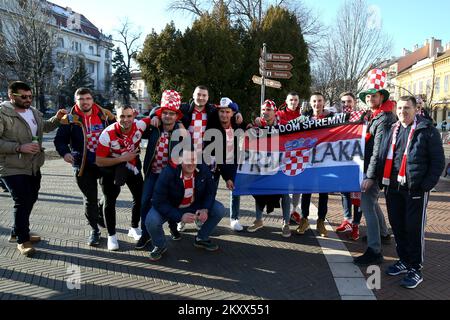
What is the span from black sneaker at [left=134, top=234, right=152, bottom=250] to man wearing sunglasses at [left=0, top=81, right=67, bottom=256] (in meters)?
1.28

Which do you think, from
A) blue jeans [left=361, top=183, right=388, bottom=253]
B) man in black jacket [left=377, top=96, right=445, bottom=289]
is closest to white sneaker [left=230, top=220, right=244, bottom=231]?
blue jeans [left=361, top=183, right=388, bottom=253]

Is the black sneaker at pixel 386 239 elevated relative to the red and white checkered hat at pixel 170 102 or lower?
lower

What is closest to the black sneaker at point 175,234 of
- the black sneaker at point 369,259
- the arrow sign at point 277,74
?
the black sneaker at point 369,259

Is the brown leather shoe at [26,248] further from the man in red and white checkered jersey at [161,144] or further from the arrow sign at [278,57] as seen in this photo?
the arrow sign at [278,57]

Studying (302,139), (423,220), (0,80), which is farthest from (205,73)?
(423,220)

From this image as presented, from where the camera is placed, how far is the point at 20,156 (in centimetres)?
455

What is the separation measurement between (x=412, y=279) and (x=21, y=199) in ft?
15.2

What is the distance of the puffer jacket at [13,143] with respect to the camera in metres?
4.50

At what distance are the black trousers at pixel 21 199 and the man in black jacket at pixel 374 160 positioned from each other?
4.14 m

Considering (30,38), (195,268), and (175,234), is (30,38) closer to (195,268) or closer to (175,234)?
(175,234)

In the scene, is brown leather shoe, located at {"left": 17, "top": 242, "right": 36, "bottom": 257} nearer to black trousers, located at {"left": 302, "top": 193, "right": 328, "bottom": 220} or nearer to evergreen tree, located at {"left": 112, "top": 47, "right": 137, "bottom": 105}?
black trousers, located at {"left": 302, "top": 193, "right": 328, "bottom": 220}

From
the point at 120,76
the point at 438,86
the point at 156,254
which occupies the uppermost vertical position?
the point at 120,76

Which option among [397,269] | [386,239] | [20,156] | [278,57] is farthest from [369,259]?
[278,57]

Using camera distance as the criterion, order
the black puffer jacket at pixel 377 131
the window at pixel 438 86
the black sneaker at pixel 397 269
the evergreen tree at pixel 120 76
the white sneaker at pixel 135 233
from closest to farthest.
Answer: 1. the black sneaker at pixel 397 269
2. the black puffer jacket at pixel 377 131
3. the white sneaker at pixel 135 233
4. the window at pixel 438 86
5. the evergreen tree at pixel 120 76
